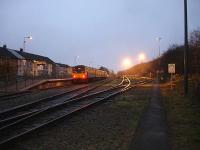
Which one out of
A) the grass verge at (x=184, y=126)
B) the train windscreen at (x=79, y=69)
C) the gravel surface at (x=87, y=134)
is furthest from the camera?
the train windscreen at (x=79, y=69)

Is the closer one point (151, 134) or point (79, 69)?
point (151, 134)

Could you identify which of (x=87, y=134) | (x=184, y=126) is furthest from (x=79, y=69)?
(x=87, y=134)

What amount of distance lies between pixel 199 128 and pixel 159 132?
1.61 m

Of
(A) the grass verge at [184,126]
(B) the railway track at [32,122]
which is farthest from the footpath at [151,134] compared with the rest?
(B) the railway track at [32,122]

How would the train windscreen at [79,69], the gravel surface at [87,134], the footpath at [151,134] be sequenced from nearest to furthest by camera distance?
the footpath at [151,134] → the gravel surface at [87,134] → the train windscreen at [79,69]

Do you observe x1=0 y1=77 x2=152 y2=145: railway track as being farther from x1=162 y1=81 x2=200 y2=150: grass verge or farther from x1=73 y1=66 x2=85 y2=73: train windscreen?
x1=73 y1=66 x2=85 y2=73: train windscreen

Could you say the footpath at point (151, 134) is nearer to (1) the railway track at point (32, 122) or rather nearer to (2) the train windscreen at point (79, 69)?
(1) the railway track at point (32, 122)

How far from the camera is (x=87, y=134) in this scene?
1381 cm

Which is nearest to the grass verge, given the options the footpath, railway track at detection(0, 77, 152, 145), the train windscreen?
the footpath

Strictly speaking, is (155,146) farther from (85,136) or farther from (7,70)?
(7,70)

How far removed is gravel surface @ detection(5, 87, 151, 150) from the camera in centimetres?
1185

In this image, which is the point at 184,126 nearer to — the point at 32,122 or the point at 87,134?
the point at 87,134

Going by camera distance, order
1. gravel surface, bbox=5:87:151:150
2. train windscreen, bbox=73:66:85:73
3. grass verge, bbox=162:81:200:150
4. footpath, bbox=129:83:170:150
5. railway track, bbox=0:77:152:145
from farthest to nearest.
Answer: train windscreen, bbox=73:66:85:73 < railway track, bbox=0:77:152:145 < grass verge, bbox=162:81:200:150 < gravel surface, bbox=5:87:151:150 < footpath, bbox=129:83:170:150

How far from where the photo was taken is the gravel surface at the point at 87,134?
11852 millimetres
